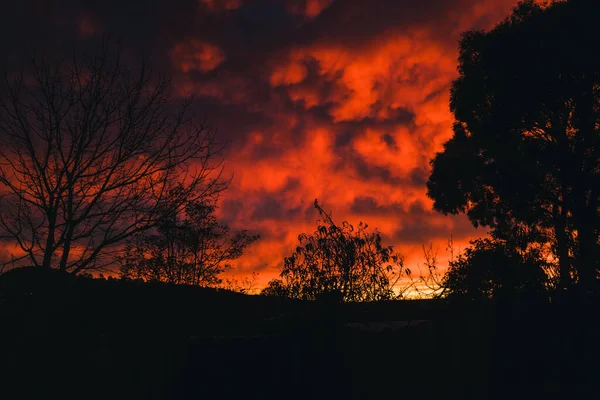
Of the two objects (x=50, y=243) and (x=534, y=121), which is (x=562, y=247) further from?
(x=50, y=243)

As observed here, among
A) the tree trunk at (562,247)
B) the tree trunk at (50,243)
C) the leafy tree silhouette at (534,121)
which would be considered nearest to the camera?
the tree trunk at (50,243)

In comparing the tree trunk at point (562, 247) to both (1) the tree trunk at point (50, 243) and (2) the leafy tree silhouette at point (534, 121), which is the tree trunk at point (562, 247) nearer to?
(2) the leafy tree silhouette at point (534, 121)

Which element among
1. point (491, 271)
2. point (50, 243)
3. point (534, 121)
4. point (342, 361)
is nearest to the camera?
point (342, 361)

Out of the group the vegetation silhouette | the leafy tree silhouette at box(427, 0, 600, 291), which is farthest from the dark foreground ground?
the leafy tree silhouette at box(427, 0, 600, 291)

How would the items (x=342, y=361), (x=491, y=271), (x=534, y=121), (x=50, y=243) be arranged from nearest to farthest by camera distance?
(x=342, y=361), (x=50, y=243), (x=491, y=271), (x=534, y=121)

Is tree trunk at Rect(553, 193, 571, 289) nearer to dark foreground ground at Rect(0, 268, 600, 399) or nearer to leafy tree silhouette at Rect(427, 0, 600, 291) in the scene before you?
leafy tree silhouette at Rect(427, 0, 600, 291)

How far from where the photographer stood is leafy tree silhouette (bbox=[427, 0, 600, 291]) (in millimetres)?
17688

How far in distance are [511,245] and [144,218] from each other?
1007 cm

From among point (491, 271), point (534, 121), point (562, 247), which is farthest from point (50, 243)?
point (534, 121)

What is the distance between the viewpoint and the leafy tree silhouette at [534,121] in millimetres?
17688

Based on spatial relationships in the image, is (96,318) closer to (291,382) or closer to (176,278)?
(291,382)

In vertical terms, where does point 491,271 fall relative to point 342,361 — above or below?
above

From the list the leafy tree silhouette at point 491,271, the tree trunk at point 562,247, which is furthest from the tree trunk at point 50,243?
the tree trunk at point 562,247

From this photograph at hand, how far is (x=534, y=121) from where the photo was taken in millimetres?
18766
